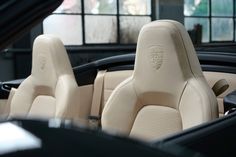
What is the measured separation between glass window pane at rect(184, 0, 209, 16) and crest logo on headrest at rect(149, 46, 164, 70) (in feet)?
23.0

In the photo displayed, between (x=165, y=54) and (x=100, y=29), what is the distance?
6064 mm

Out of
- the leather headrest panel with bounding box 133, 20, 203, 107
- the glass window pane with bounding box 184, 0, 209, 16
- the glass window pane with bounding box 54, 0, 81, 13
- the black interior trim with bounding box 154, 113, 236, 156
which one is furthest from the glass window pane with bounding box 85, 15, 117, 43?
the black interior trim with bounding box 154, 113, 236, 156

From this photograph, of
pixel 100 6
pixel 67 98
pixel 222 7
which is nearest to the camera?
pixel 67 98

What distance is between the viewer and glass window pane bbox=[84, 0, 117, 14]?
7.61 meters

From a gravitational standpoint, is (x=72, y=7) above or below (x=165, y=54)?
above

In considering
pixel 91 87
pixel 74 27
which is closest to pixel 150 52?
pixel 91 87

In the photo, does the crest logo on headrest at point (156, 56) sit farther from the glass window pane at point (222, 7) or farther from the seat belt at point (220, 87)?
the glass window pane at point (222, 7)

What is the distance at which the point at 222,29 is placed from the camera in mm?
9266

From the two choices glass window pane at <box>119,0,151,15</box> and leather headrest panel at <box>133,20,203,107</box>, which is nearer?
leather headrest panel at <box>133,20,203,107</box>

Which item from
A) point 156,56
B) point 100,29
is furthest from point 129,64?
point 100,29

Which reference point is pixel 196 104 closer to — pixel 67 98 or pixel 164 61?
A: pixel 164 61

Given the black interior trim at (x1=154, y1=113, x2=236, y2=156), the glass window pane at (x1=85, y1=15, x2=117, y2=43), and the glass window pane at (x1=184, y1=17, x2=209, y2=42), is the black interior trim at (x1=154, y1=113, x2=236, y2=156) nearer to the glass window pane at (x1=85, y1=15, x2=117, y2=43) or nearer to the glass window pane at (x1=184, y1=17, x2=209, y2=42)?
the glass window pane at (x1=85, y1=15, x2=117, y2=43)

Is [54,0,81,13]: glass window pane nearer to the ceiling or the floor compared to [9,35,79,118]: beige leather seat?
nearer to the ceiling

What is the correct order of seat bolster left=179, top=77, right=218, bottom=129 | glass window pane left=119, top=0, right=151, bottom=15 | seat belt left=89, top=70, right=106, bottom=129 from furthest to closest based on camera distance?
glass window pane left=119, top=0, right=151, bottom=15 < seat belt left=89, top=70, right=106, bottom=129 < seat bolster left=179, top=77, right=218, bottom=129
